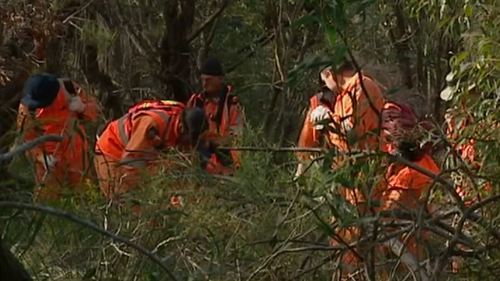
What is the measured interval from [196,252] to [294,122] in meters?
6.13

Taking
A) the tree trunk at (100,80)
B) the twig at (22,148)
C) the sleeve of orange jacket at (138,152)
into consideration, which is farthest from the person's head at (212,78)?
the twig at (22,148)

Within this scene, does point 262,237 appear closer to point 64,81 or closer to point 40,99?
point 40,99

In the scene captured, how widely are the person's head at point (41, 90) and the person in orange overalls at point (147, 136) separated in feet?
1.47

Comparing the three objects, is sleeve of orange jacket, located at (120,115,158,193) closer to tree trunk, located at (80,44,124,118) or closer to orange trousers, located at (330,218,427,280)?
orange trousers, located at (330,218,427,280)

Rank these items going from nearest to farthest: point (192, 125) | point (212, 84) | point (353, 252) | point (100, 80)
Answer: point (353, 252) → point (192, 125) → point (212, 84) → point (100, 80)

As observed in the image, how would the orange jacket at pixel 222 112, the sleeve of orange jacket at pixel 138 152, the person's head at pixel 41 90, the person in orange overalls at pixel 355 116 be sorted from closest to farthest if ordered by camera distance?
the person in orange overalls at pixel 355 116 → the sleeve of orange jacket at pixel 138 152 → the orange jacket at pixel 222 112 → the person's head at pixel 41 90

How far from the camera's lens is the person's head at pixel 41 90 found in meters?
7.66

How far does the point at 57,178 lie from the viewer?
4336 mm

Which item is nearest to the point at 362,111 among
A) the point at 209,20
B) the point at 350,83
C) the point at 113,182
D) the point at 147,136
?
the point at 350,83

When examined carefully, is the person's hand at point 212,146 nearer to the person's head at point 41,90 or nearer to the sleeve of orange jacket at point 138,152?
the sleeve of orange jacket at point 138,152

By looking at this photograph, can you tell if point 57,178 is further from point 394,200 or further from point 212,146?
point 212,146

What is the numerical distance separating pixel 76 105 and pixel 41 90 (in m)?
0.23

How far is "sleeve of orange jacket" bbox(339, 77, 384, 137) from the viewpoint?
4.09 m

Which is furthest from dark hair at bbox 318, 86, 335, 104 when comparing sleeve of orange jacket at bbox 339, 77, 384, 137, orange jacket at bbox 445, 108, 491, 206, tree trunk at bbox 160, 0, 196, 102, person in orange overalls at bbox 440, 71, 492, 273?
tree trunk at bbox 160, 0, 196, 102
